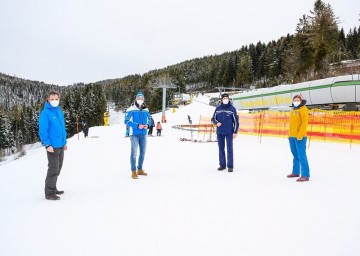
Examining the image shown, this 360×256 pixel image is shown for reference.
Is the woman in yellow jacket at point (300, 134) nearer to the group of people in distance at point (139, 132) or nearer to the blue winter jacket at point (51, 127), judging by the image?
the group of people in distance at point (139, 132)

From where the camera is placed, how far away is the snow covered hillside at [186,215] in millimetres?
3322

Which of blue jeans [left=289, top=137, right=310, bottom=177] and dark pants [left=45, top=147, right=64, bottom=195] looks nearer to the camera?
dark pants [left=45, top=147, right=64, bottom=195]

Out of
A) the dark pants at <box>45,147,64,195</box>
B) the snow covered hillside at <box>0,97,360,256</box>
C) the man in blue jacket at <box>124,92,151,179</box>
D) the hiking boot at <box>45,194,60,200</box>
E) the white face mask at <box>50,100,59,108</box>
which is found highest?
the white face mask at <box>50,100,59,108</box>

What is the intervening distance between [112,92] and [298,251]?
154 meters

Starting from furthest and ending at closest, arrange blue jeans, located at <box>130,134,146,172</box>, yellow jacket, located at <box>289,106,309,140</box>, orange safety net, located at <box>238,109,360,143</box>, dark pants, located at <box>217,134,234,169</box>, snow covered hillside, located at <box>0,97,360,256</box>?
orange safety net, located at <box>238,109,360,143</box> → dark pants, located at <box>217,134,234,169</box> → blue jeans, located at <box>130,134,146,172</box> → yellow jacket, located at <box>289,106,309,140</box> → snow covered hillside, located at <box>0,97,360,256</box>

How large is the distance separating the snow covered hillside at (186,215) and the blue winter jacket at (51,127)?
3.22 feet

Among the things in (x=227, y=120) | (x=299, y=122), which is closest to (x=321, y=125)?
(x=227, y=120)

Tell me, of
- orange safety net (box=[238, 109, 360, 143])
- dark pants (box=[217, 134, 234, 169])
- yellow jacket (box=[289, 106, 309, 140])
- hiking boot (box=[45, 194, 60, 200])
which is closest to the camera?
hiking boot (box=[45, 194, 60, 200])

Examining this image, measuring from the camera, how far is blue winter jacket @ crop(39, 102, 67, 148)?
5133 millimetres

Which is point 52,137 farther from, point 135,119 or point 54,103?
point 135,119

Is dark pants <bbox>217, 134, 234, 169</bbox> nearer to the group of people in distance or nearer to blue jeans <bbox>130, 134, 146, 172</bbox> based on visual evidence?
the group of people in distance

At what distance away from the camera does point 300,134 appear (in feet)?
20.6

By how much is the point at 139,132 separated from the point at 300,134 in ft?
11.1

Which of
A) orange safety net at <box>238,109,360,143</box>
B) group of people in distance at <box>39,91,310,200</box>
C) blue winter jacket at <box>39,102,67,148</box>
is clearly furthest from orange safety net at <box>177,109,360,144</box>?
blue winter jacket at <box>39,102,67,148</box>
